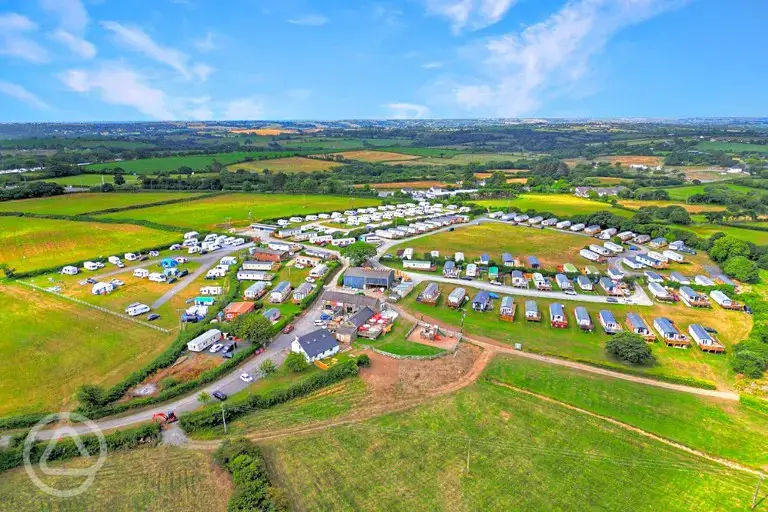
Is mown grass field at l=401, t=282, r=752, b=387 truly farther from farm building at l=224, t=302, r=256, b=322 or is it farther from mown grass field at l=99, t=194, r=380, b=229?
mown grass field at l=99, t=194, r=380, b=229

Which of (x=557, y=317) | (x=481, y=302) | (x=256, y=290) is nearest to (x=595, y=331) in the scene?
(x=557, y=317)

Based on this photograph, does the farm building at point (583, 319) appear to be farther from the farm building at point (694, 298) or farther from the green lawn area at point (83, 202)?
the green lawn area at point (83, 202)

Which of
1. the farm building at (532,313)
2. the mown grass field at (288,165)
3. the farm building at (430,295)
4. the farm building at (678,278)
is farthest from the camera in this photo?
the mown grass field at (288,165)

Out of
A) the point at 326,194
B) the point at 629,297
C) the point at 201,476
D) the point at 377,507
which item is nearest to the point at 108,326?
the point at 201,476

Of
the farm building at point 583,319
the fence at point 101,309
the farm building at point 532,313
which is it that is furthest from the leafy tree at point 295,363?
the farm building at point 583,319

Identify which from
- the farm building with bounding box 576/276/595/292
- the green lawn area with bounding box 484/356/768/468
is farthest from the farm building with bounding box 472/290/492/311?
the farm building with bounding box 576/276/595/292

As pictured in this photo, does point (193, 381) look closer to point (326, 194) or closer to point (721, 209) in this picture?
point (326, 194)

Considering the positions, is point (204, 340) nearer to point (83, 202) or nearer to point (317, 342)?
point (317, 342)
